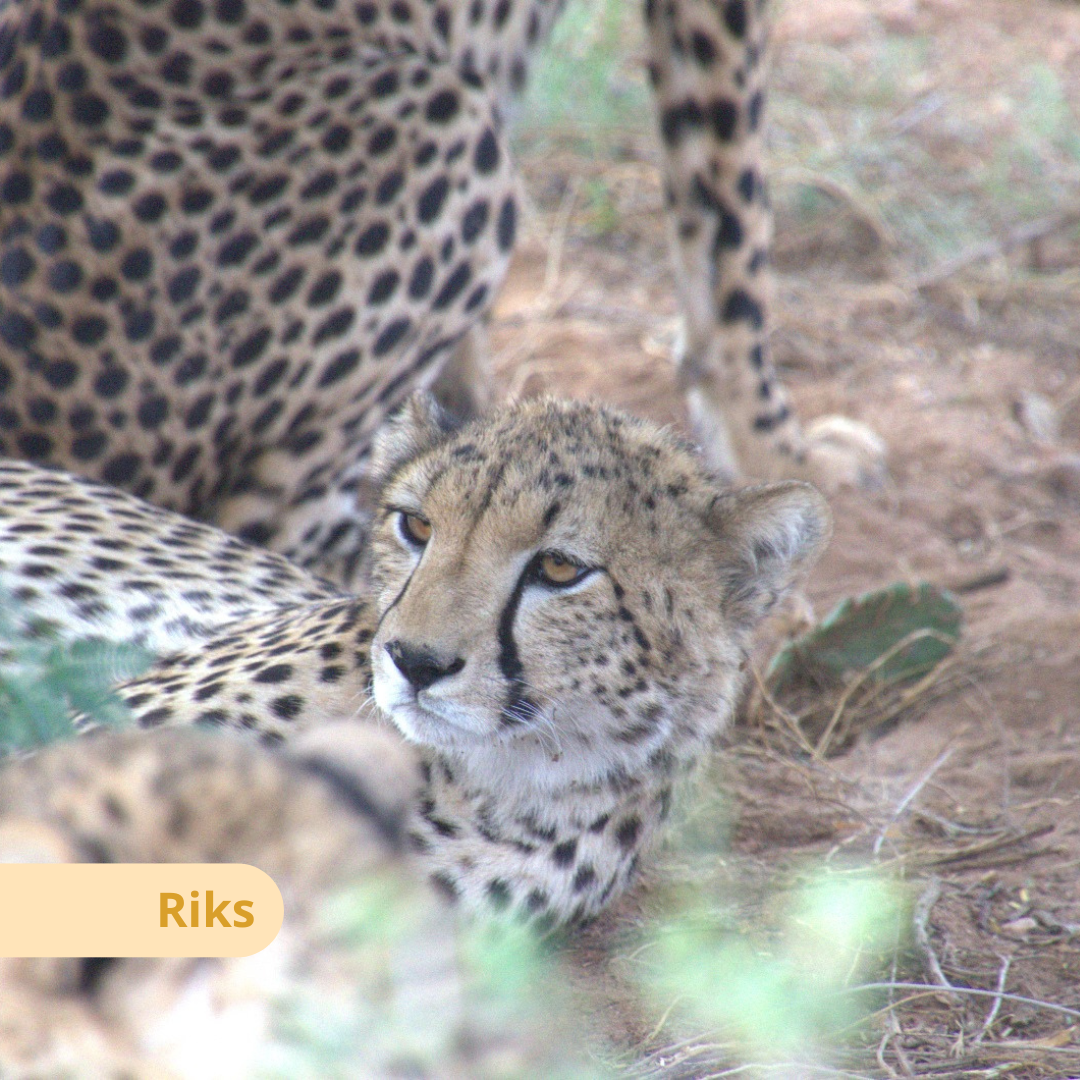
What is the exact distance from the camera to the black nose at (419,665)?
147 centimetres

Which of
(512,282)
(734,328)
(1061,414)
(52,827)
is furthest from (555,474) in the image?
(512,282)

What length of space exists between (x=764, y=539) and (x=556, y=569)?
0.27 m

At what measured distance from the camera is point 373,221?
2.55m

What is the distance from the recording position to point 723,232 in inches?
118

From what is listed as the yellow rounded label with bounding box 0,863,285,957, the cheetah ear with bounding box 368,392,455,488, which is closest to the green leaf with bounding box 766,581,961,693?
the cheetah ear with bounding box 368,392,455,488

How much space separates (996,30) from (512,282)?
8.65 feet

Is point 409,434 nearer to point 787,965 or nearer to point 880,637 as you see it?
point 787,965

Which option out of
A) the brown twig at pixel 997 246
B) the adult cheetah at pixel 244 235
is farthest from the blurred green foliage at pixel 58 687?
the brown twig at pixel 997 246

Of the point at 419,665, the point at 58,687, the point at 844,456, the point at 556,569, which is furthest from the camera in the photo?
the point at 844,456

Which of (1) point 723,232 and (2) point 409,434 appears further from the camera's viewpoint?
(1) point 723,232

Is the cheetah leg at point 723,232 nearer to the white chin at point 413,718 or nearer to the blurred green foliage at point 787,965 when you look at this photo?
the blurred green foliage at point 787,965

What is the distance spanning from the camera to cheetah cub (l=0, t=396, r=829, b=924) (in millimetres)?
1530

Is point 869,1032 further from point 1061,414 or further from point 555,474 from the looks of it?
point 1061,414

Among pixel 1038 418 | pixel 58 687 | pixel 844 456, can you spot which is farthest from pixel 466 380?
pixel 58 687
